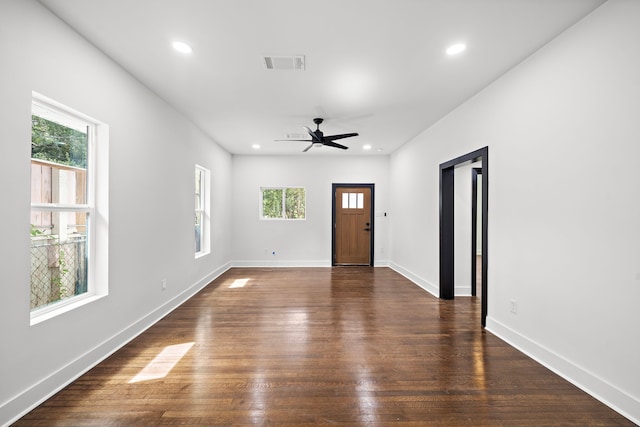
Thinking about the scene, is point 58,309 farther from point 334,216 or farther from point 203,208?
point 334,216

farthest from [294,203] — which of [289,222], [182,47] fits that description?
[182,47]

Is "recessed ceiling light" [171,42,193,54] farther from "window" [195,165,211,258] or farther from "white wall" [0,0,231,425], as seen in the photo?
"window" [195,165,211,258]

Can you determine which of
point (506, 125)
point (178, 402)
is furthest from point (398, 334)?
point (506, 125)

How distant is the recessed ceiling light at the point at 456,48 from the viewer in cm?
247

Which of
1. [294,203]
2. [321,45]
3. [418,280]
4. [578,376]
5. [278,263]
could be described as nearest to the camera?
[578,376]

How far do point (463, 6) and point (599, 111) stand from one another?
1205 mm

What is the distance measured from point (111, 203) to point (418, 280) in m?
4.73

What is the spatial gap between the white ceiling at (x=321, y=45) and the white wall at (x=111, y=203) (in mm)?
273

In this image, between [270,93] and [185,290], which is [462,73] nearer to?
[270,93]

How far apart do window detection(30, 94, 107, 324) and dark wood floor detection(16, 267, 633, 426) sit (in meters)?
0.71

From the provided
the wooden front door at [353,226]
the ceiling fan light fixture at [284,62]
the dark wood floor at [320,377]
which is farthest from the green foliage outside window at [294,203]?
the ceiling fan light fixture at [284,62]

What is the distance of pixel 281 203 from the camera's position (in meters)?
7.21

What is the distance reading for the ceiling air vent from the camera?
2666 mm

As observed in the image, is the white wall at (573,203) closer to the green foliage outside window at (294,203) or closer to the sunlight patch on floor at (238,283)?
the sunlight patch on floor at (238,283)
